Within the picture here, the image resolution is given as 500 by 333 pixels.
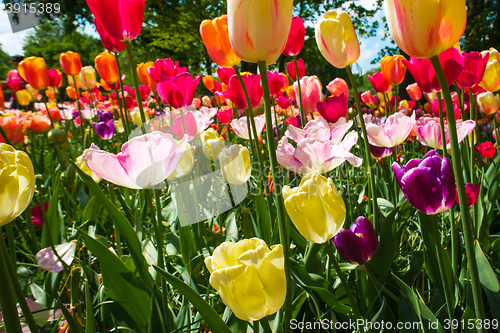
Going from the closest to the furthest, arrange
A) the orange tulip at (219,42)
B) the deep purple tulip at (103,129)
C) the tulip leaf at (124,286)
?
the tulip leaf at (124,286) → the orange tulip at (219,42) → the deep purple tulip at (103,129)

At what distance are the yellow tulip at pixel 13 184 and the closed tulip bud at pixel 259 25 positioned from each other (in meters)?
0.36

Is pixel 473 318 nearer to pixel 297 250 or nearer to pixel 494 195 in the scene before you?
pixel 297 250

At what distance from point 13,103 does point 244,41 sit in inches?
442

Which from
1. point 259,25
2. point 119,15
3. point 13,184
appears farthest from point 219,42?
point 13,184

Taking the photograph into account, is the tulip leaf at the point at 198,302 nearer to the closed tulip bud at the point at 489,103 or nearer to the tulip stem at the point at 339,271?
the tulip stem at the point at 339,271

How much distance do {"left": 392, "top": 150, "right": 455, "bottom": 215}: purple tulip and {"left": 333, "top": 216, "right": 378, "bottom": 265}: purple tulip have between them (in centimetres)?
12

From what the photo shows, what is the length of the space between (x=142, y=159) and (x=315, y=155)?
420mm

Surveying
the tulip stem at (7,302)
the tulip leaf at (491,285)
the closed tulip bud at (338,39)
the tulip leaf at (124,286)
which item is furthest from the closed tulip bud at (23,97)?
the tulip leaf at (491,285)

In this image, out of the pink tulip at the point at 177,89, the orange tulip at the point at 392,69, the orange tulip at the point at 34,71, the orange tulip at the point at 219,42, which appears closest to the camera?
the orange tulip at the point at 219,42

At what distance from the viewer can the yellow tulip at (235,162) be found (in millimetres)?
902

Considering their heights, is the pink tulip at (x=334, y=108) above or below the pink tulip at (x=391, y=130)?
above

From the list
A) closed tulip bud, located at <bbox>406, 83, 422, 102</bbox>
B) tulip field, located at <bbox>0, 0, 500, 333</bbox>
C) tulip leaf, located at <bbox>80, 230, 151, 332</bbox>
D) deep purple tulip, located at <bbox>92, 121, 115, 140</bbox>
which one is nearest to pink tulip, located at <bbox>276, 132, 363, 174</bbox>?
tulip field, located at <bbox>0, 0, 500, 333</bbox>

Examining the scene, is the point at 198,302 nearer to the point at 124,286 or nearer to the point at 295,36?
the point at 124,286

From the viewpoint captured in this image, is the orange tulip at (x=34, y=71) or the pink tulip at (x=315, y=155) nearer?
the pink tulip at (x=315, y=155)
